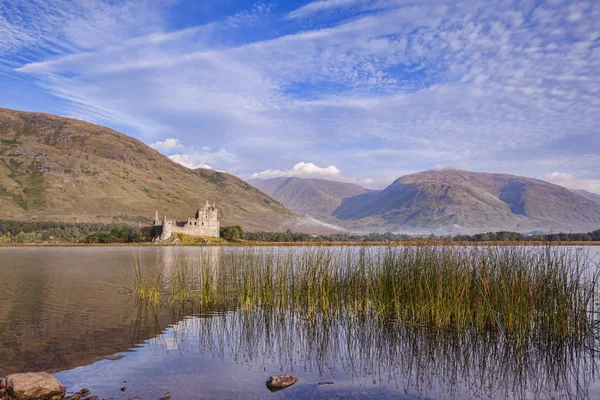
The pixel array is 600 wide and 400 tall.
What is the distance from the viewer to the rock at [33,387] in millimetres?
6316

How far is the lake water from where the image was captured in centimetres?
707

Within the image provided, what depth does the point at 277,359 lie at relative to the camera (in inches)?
339

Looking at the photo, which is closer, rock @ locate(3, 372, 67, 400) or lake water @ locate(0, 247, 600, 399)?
rock @ locate(3, 372, 67, 400)

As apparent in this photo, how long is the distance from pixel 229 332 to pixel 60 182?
192494 millimetres

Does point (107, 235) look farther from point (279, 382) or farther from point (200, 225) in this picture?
point (279, 382)

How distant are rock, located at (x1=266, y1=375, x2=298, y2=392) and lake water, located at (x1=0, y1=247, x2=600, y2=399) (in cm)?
12

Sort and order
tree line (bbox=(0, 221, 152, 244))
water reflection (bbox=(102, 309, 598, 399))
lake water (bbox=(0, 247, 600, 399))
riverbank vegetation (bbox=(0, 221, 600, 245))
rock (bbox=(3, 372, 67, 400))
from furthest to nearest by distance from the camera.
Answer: tree line (bbox=(0, 221, 152, 244)) → riverbank vegetation (bbox=(0, 221, 600, 245)) → water reflection (bbox=(102, 309, 598, 399)) → lake water (bbox=(0, 247, 600, 399)) → rock (bbox=(3, 372, 67, 400))

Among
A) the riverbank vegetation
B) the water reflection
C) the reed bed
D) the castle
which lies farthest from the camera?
the castle

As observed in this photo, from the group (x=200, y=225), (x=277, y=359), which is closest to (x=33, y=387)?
(x=277, y=359)

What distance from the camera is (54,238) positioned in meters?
111

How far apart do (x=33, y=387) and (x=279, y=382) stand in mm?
3520

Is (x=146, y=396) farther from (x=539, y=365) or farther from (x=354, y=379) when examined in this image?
(x=539, y=365)

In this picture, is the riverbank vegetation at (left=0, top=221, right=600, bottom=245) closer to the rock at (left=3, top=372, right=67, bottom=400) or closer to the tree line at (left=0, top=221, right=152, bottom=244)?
the tree line at (left=0, top=221, right=152, bottom=244)

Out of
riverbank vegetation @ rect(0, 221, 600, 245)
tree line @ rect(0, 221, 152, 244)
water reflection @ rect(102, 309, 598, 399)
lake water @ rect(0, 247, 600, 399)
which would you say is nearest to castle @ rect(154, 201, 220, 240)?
riverbank vegetation @ rect(0, 221, 600, 245)
